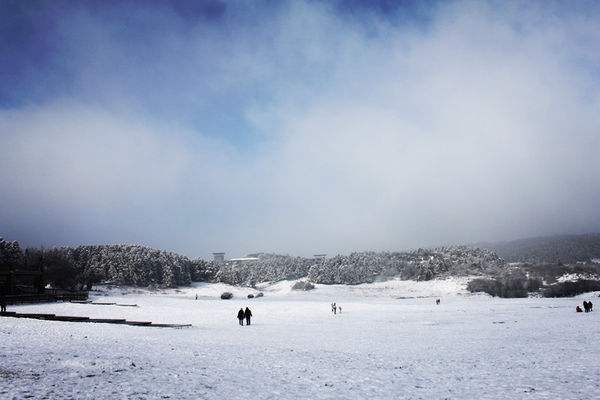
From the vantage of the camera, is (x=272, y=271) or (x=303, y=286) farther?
(x=272, y=271)

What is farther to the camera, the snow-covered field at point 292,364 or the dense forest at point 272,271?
the dense forest at point 272,271

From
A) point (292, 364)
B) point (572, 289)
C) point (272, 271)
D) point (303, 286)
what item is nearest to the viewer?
point (292, 364)

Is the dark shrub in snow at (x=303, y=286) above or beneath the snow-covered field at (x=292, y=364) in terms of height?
beneath

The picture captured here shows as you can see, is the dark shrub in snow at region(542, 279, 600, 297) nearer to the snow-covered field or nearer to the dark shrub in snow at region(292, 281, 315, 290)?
the dark shrub in snow at region(292, 281, 315, 290)

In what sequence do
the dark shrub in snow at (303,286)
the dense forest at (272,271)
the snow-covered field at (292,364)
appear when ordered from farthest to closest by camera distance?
the dark shrub in snow at (303,286) → the dense forest at (272,271) → the snow-covered field at (292,364)

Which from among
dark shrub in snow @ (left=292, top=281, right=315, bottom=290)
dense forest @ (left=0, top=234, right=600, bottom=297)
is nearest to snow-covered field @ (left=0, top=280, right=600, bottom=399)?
dense forest @ (left=0, top=234, right=600, bottom=297)

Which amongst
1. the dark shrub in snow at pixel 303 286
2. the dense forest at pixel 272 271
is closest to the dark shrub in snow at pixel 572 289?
the dense forest at pixel 272 271

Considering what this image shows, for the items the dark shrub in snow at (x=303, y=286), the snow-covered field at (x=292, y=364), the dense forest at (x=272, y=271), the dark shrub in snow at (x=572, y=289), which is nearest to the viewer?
the snow-covered field at (x=292, y=364)

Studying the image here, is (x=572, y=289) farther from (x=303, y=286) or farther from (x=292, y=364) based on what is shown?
(x=292, y=364)

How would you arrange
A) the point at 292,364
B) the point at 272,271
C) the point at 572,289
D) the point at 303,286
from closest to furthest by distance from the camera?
the point at 292,364, the point at 572,289, the point at 303,286, the point at 272,271

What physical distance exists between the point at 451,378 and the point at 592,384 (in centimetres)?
492

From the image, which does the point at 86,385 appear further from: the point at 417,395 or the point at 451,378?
the point at 451,378

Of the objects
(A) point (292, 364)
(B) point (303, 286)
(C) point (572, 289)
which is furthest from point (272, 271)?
(A) point (292, 364)

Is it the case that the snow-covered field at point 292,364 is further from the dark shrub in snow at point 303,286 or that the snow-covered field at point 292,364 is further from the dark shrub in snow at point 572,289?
the dark shrub in snow at point 303,286
